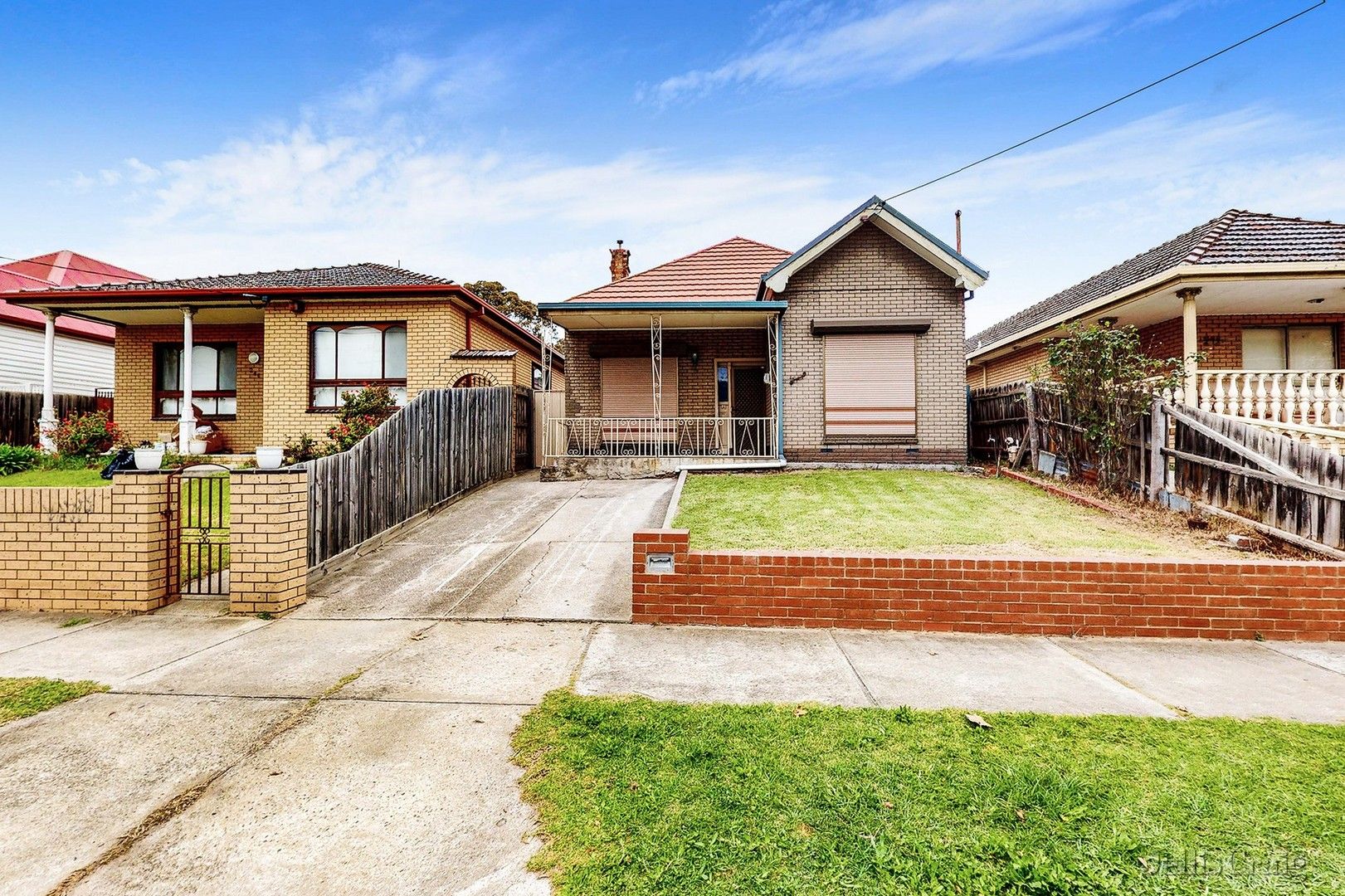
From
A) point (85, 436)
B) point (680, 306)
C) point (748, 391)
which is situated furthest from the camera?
point (748, 391)

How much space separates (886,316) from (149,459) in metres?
12.3

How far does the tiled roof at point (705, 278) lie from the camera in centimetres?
1409

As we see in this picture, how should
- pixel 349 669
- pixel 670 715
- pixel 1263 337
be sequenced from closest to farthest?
pixel 670 715
pixel 349 669
pixel 1263 337

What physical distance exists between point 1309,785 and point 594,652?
3773mm

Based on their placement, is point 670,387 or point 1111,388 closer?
point 1111,388

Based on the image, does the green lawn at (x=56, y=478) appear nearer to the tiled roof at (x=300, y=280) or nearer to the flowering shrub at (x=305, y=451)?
the flowering shrub at (x=305, y=451)

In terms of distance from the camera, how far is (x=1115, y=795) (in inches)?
94.2

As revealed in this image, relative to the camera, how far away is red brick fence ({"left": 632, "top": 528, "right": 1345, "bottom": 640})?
15.4 feet

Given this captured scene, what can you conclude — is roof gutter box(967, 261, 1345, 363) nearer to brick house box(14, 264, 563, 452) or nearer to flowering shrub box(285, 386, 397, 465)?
brick house box(14, 264, 563, 452)

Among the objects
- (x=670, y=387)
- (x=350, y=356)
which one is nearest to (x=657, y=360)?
(x=670, y=387)

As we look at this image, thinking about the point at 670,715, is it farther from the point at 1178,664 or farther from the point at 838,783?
the point at 1178,664

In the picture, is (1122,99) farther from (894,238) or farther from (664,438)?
(664,438)

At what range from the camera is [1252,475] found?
6.54 metres

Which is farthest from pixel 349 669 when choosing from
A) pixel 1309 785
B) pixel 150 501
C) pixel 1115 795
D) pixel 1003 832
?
pixel 1309 785
